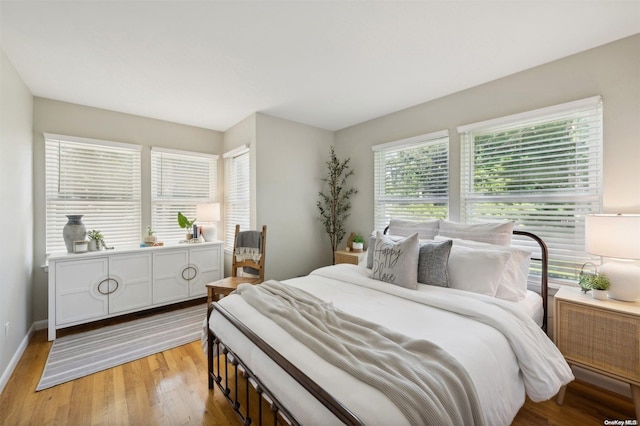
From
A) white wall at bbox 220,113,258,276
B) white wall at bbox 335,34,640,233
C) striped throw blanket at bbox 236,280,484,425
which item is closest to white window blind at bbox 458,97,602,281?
white wall at bbox 335,34,640,233

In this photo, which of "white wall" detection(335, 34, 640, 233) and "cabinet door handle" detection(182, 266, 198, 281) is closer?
"white wall" detection(335, 34, 640, 233)

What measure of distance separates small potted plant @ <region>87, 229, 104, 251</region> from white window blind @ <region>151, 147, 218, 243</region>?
0.66 meters

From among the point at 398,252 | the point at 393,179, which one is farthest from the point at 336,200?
the point at 398,252

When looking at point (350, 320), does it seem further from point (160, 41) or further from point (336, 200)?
point (336, 200)

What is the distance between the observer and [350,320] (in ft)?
5.00

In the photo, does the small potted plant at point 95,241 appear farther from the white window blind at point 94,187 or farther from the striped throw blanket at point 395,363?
the striped throw blanket at point 395,363

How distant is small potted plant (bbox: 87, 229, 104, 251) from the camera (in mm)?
3180

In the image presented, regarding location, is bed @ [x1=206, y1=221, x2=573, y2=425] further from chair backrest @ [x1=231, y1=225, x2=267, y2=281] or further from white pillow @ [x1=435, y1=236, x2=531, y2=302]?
chair backrest @ [x1=231, y1=225, x2=267, y2=281]

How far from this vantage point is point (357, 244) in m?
3.78

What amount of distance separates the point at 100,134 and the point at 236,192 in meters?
1.83

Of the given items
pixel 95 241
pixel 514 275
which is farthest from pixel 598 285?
pixel 95 241

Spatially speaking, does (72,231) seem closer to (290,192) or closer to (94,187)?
(94,187)

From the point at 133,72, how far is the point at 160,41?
2.30 ft

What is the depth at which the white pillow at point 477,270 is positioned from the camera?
6.46ft
